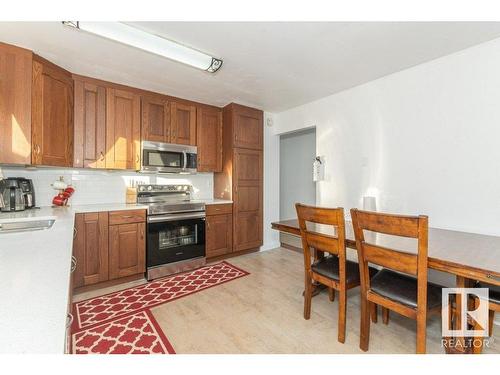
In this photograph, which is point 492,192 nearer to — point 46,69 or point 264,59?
point 264,59

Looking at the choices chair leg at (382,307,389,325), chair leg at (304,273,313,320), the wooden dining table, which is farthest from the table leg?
chair leg at (304,273,313,320)

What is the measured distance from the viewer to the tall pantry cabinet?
3.59 m

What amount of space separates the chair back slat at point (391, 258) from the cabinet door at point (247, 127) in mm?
2527

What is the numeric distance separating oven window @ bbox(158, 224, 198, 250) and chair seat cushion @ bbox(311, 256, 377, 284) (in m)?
1.75

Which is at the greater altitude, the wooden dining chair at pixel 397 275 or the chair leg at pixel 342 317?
the wooden dining chair at pixel 397 275

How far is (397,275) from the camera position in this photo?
170 cm

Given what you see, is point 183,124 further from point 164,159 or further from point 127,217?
point 127,217

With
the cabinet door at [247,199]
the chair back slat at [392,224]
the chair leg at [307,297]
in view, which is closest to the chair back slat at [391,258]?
the chair back slat at [392,224]

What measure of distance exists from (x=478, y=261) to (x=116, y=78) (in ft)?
11.5

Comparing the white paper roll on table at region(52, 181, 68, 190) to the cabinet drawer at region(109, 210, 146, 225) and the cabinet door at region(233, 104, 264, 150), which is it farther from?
the cabinet door at region(233, 104, 264, 150)

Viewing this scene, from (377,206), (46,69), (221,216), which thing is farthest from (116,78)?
(377,206)

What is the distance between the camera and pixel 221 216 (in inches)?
136

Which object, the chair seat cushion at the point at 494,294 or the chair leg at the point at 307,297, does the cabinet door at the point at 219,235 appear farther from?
the chair seat cushion at the point at 494,294

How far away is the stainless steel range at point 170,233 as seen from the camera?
282 cm
